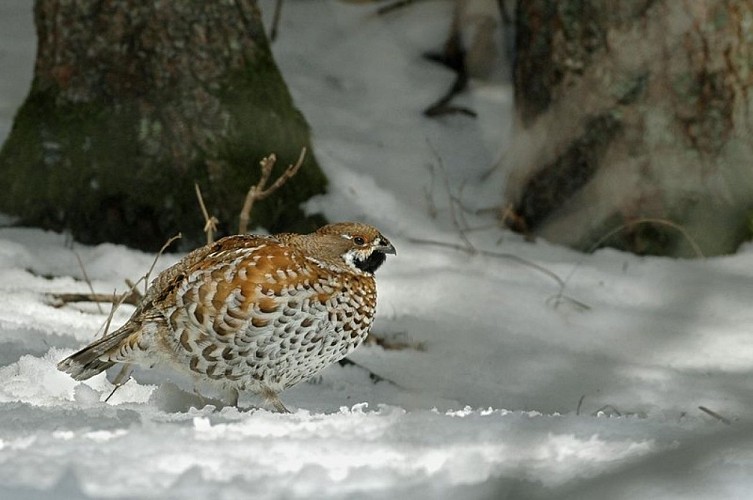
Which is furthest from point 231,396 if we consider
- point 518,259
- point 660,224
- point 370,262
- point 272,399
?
point 660,224

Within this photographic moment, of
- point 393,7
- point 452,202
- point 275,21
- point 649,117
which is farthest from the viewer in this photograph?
point 393,7

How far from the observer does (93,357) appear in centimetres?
377

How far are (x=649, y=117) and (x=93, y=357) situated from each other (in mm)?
3158

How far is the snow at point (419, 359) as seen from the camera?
238cm

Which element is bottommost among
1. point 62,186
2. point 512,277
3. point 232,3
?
point 512,277

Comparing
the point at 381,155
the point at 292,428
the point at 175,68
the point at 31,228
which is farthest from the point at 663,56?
the point at 292,428

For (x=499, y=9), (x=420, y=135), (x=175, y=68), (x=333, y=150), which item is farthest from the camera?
(x=499, y=9)

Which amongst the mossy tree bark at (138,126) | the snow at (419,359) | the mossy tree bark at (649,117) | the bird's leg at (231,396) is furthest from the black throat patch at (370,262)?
the mossy tree bark at (649,117)

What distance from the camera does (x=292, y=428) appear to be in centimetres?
277

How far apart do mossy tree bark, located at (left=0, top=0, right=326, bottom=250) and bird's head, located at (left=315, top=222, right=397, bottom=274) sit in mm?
1731

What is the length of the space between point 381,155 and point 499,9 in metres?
1.68

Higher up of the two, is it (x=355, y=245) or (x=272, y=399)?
(x=355, y=245)

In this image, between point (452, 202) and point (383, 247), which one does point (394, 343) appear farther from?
point (452, 202)

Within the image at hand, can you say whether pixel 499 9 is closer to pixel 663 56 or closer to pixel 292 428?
pixel 663 56
